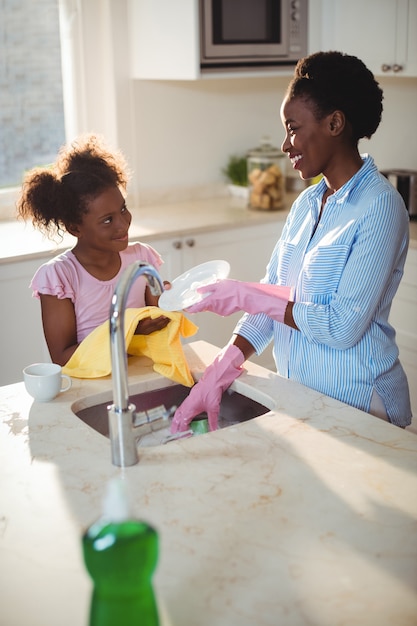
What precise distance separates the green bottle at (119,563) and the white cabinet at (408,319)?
2.36 meters

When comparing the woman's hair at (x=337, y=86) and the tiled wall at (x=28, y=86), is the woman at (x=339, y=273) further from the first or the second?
the tiled wall at (x=28, y=86)

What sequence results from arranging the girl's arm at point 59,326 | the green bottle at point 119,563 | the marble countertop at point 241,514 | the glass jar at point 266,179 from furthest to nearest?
the glass jar at point 266,179, the girl's arm at point 59,326, the marble countertop at point 241,514, the green bottle at point 119,563

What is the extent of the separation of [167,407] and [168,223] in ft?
5.01

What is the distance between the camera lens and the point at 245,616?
1060mm

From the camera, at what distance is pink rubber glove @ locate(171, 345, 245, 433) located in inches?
71.0

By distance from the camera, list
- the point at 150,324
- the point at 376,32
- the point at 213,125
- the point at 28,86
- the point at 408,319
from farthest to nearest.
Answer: the point at 213,125 < the point at 28,86 < the point at 376,32 < the point at 408,319 < the point at 150,324

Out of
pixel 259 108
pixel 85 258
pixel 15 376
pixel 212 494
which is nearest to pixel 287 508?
pixel 212 494

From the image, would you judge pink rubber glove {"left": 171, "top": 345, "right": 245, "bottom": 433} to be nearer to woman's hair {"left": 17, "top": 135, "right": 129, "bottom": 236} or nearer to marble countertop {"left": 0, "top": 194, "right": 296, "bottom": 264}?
woman's hair {"left": 17, "top": 135, "right": 129, "bottom": 236}

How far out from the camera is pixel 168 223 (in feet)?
10.9

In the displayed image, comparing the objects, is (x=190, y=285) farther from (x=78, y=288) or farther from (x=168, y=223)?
→ (x=168, y=223)

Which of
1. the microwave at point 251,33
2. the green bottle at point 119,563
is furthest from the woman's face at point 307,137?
the microwave at point 251,33

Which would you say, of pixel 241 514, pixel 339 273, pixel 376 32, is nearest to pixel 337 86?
pixel 339 273

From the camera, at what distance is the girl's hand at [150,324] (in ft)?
6.39

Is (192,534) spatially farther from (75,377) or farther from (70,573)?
(75,377)
